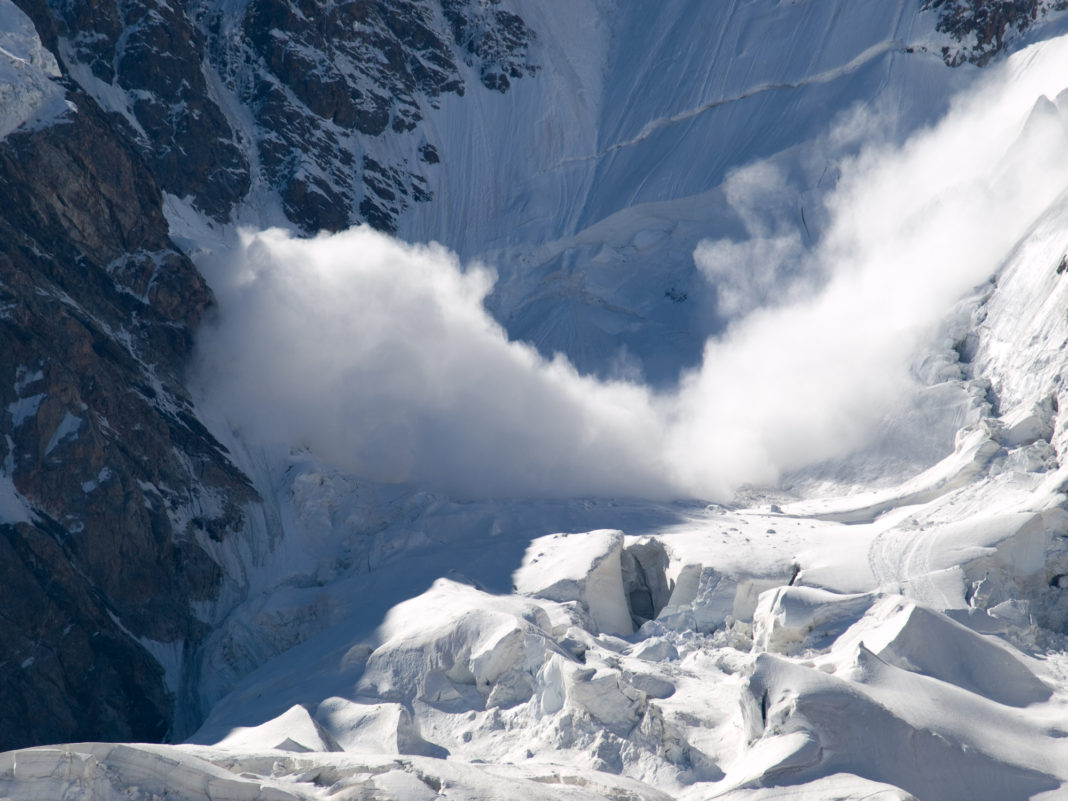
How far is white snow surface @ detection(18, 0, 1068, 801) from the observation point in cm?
2895

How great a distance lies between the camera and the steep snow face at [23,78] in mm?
47375

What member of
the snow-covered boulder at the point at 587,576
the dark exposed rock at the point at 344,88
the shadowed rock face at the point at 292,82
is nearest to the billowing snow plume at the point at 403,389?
the shadowed rock face at the point at 292,82

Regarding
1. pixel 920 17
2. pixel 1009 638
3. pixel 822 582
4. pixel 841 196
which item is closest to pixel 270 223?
pixel 841 196

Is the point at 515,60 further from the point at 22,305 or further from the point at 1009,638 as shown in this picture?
the point at 1009,638

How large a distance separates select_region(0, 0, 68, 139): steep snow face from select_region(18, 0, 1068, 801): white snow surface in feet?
27.9

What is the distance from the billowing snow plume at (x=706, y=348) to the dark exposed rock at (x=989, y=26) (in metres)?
1.75

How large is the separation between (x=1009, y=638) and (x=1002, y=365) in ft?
43.5

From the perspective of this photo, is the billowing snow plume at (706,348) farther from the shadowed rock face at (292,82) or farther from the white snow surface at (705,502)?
the shadowed rock face at (292,82)

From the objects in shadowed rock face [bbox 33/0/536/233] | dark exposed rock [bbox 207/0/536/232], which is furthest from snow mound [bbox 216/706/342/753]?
dark exposed rock [bbox 207/0/536/232]

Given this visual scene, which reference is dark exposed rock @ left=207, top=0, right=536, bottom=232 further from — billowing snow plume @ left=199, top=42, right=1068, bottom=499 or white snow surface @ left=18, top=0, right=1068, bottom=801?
billowing snow plume @ left=199, top=42, right=1068, bottom=499

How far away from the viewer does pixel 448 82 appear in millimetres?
69250

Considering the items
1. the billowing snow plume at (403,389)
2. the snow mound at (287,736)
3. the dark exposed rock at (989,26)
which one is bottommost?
the snow mound at (287,736)

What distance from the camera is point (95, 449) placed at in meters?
44.6

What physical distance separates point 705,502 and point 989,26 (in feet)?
82.9
